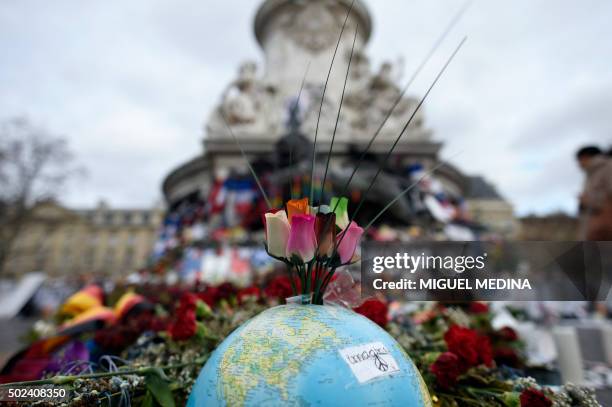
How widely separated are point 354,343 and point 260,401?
0.99 feet

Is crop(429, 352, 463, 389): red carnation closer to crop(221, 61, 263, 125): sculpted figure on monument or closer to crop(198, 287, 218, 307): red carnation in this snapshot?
crop(198, 287, 218, 307): red carnation

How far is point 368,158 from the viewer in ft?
31.5

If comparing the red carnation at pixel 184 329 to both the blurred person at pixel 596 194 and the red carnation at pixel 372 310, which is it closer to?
the red carnation at pixel 372 310

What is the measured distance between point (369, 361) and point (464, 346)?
0.74 meters

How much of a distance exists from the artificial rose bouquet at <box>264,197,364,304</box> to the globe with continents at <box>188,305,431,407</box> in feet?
0.48

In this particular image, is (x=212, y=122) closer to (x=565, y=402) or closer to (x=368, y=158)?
(x=368, y=158)

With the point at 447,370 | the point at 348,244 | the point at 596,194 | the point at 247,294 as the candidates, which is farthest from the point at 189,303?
the point at 596,194

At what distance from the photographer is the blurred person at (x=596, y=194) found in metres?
3.82

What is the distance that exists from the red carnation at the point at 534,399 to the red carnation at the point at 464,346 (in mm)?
274

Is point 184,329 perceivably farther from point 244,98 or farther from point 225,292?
point 244,98

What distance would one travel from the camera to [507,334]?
2.78 metres

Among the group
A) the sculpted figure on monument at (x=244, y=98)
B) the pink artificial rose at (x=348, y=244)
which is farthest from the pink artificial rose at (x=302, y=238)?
the sculpted figure on monument at (x=244, y=98)

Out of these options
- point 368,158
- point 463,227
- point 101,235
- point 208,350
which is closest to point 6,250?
point 368,158

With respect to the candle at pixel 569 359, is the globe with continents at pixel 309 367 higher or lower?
higher
